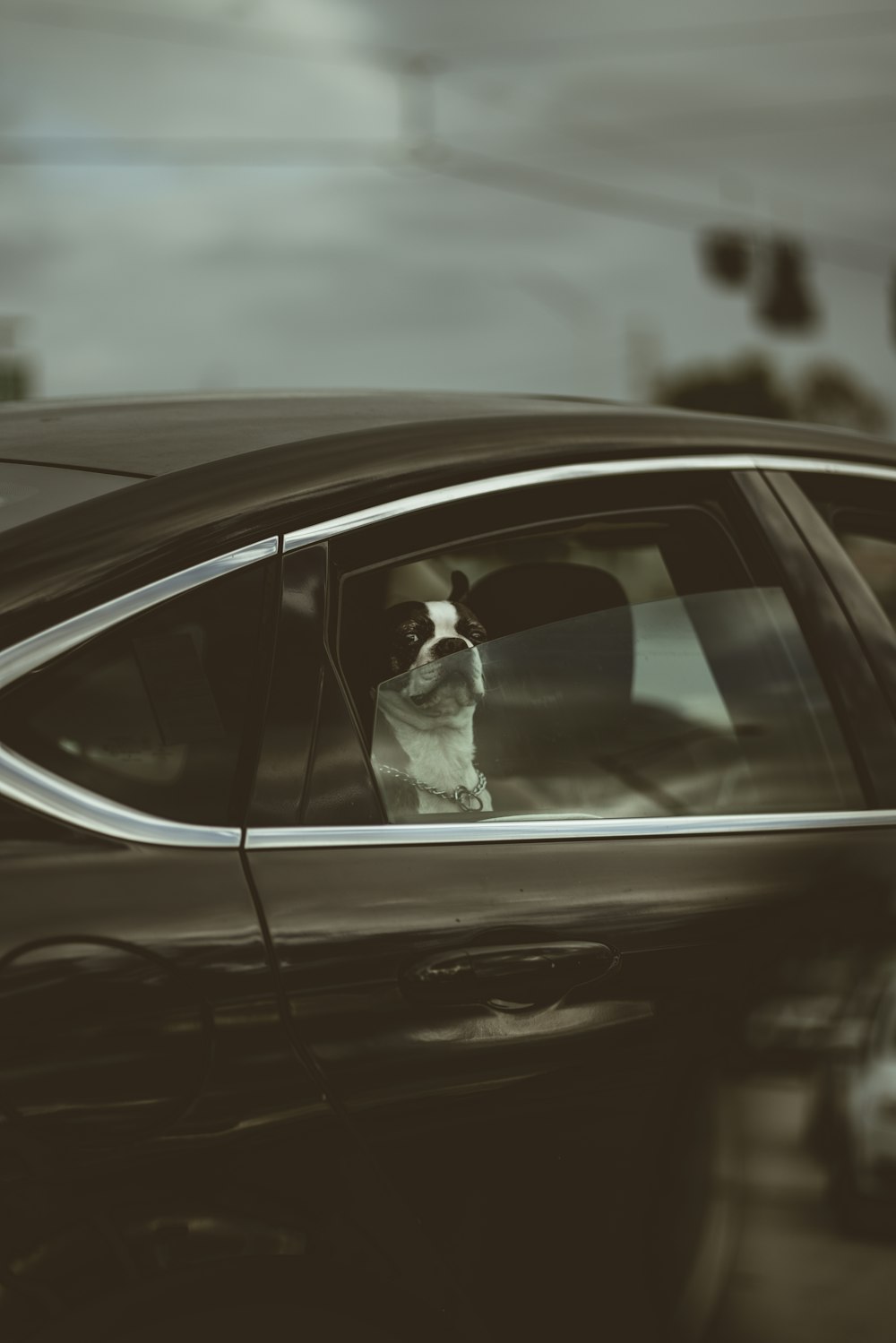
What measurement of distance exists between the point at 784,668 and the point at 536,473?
1.82 feet

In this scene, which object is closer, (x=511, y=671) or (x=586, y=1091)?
(x=586, y=1091)

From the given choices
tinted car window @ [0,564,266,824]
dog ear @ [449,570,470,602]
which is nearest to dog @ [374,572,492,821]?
dog ear @ [449,570,470,602]

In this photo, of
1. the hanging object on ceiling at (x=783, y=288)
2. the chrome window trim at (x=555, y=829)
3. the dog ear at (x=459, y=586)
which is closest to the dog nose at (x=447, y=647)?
the dog ear at (x=459, y=586)

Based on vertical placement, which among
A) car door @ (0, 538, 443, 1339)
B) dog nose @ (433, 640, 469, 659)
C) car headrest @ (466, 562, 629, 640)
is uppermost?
car headrest @ (466, 562, 629, 640)

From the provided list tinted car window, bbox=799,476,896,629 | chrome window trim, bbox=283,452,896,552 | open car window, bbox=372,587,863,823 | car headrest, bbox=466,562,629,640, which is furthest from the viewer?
tinted car window, bbox=799,476,896,629

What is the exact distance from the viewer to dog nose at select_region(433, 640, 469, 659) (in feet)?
6.77

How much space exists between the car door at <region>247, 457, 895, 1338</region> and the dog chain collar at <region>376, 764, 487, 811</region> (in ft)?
0.08

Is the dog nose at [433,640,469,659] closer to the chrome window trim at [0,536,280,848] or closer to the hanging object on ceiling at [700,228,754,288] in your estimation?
the chrome window trim at [0,536,280,848]

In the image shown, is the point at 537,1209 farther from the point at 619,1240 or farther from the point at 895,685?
the point at 895,685

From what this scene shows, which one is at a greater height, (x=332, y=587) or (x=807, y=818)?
(x=332, y=587)

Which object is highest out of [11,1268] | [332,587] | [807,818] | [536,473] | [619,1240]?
[536,473]

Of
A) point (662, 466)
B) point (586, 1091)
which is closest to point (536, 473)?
point (662, 466)

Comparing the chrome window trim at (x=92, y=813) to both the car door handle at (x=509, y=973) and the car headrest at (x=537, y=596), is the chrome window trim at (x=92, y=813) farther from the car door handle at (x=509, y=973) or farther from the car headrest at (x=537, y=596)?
the car headrest at (x=537, y=596)

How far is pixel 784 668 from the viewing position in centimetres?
229
